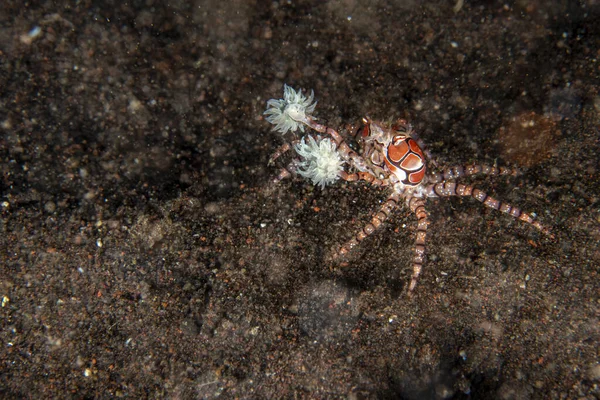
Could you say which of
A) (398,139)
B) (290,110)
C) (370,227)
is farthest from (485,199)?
(290,110)

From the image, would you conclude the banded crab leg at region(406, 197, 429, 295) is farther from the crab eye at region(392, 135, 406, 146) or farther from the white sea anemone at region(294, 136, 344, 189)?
the white sea anemone at region(294, 136, 344, 189)

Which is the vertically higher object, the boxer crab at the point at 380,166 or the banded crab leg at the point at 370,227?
the boxer crab at the point at 380,166

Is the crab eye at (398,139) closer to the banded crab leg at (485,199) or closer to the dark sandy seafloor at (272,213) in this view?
the dark sandy seafloor at (272,213)

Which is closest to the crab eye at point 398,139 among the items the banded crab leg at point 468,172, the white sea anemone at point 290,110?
the banded crab leg at point 468,172

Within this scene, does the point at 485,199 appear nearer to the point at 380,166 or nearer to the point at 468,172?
the point at 468,172

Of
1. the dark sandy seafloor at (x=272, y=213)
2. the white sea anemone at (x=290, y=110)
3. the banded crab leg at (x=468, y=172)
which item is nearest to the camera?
the dark sandy seafloor at (x=272, y=213)

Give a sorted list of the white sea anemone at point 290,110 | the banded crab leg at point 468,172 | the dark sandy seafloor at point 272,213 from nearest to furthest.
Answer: the dark sandy seafloor at point 272,213 → the white sea anemone at point 290,110 → the banded crab leg at point 468,172

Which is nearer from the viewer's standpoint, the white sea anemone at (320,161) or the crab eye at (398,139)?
the white sea anemone at (320,161)
